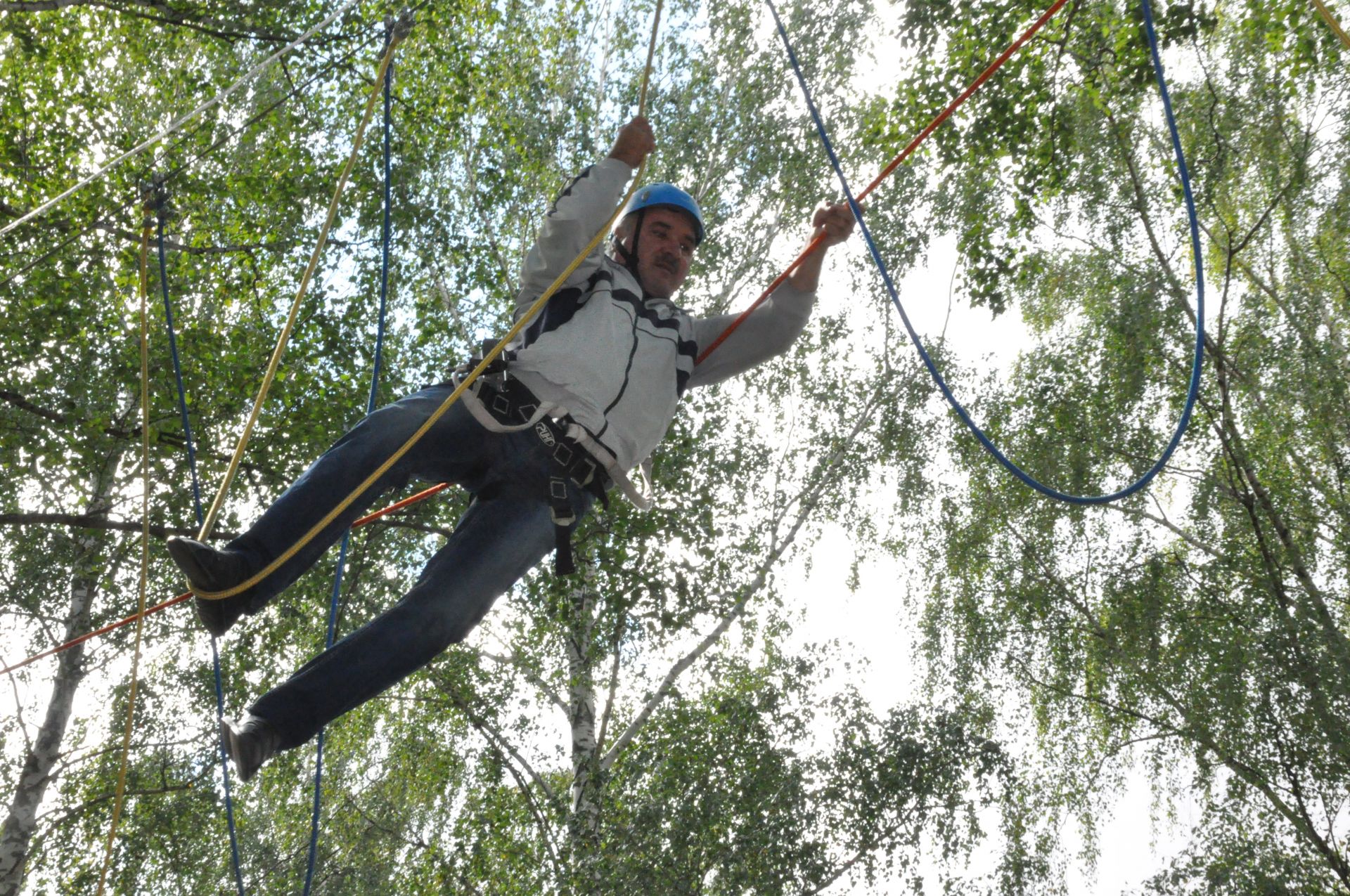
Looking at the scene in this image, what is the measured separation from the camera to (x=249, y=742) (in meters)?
2.38

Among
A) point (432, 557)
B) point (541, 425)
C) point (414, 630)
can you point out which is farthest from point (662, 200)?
point (414, 630)

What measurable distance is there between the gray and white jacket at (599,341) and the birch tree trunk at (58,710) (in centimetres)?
577

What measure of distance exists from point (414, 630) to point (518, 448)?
50 centimetres

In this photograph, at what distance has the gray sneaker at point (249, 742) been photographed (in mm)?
2359

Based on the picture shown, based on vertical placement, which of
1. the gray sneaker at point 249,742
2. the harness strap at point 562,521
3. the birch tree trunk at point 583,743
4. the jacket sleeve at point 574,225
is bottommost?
the gray sneaker at point 249,742

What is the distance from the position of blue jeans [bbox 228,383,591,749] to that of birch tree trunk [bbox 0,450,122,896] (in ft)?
18.7

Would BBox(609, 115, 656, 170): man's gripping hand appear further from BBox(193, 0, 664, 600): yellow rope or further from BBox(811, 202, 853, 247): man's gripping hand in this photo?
BBox(811, 202, 853, 247): man's gripping hand

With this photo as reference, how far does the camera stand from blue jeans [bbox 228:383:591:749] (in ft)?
8.15

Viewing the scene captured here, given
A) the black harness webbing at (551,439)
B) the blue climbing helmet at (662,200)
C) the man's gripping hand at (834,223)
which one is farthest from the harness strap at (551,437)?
the man's gripping hand at (834,223)

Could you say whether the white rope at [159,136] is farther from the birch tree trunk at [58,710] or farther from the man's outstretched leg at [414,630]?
the birch tree trunk at [58,710]

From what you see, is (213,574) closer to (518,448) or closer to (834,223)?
(518,448)

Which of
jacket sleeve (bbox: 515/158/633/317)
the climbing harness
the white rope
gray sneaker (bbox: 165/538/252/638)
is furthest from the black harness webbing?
the white rope

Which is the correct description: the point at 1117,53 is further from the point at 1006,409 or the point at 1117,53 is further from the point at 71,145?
the point at 1006,409

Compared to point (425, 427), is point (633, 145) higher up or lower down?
higher up
